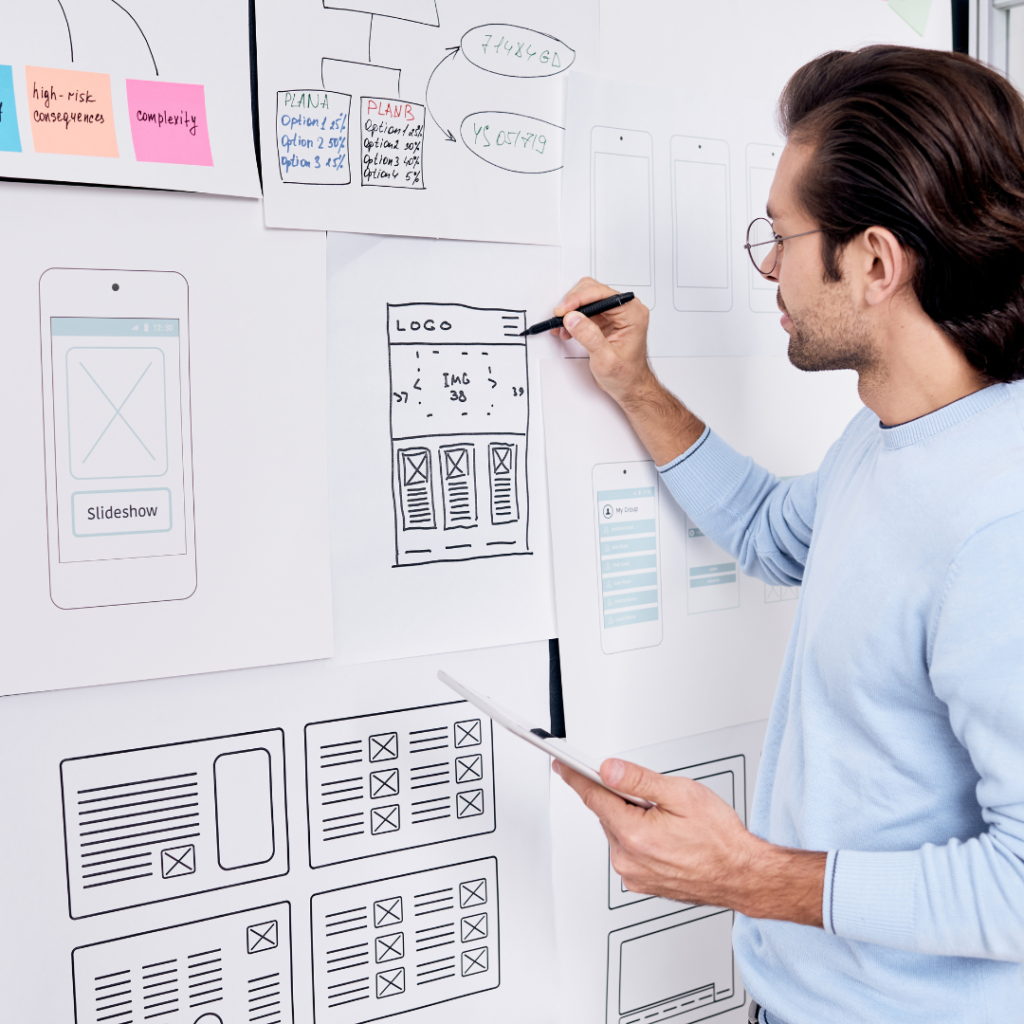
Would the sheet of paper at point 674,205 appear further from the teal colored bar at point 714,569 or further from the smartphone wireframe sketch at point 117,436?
the smartphone wireframe sketch at point 117,436

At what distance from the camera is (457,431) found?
870mm

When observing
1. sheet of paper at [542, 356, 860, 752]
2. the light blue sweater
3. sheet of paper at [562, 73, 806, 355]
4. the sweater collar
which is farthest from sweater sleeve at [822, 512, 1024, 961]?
sheet of paper at [562, 73, 806, 355]

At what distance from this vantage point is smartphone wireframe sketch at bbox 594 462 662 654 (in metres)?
0.96

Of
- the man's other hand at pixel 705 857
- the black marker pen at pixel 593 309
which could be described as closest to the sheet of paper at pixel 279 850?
the man's other hand at pixel 705 857

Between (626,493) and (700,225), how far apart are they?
12.3 inches

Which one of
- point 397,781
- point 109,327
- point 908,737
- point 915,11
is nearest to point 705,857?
point 908,737

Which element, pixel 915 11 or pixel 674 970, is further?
pixel 915 11

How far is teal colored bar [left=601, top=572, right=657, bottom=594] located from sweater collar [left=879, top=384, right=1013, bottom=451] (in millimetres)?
319

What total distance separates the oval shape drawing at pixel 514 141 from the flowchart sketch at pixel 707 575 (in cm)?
42

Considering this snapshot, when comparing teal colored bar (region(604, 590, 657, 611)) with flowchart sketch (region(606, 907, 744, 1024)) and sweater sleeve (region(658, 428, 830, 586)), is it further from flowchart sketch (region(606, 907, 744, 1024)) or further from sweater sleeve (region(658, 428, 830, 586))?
flowchart sketch (region(606, 907, 744, 1024))

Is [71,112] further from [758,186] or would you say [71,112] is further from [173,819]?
[758,186]

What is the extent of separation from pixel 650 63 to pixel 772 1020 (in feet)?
3.22

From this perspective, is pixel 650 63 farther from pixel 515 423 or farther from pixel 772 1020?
pixel 772 1020

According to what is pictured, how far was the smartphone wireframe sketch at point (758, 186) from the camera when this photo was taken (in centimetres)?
103
